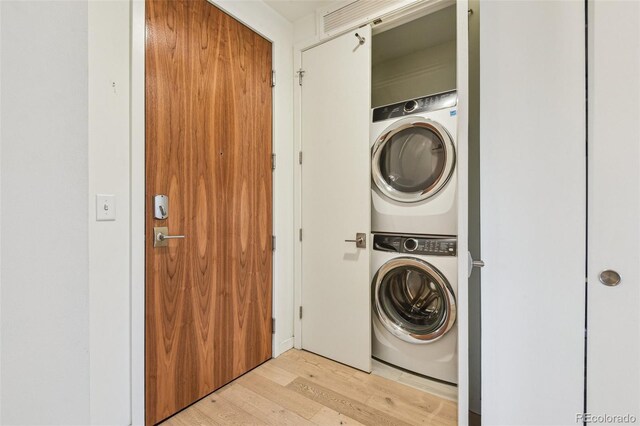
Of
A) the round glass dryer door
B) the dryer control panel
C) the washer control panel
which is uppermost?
the washer control panel

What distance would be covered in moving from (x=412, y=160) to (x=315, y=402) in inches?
62.9

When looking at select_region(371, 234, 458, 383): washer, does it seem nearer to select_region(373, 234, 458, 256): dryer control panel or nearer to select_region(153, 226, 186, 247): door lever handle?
select_region(373, 234, 458, 256): dryer control panel

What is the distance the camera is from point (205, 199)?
163 centimetres

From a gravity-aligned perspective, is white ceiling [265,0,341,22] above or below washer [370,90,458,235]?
above
